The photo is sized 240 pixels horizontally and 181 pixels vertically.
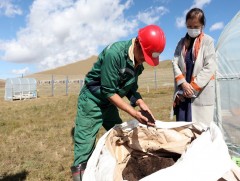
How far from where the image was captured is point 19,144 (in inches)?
261

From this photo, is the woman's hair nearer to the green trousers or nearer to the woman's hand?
the woman's hand

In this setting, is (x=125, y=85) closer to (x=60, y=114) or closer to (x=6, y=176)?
(x=6, y=176)

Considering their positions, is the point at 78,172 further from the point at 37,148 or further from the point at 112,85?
the point at 37,148

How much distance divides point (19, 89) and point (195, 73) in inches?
812

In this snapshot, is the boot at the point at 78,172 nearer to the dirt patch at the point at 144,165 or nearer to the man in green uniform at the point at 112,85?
the man in green uniform at the point at 112,85

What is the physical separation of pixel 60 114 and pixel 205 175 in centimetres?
A: 927

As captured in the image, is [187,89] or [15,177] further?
[15,177]

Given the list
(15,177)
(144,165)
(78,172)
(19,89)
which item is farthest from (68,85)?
(144,165)

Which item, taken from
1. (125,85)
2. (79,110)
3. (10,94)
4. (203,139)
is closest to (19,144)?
(79,110)

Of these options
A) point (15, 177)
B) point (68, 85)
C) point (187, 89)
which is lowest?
point (15, 177)

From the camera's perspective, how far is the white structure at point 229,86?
4.64m

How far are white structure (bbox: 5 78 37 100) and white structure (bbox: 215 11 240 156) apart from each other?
1941 centimetres

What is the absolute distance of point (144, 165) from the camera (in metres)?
2.88

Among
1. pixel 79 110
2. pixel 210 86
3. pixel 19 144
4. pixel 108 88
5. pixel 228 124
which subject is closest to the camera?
pixel 108 88
